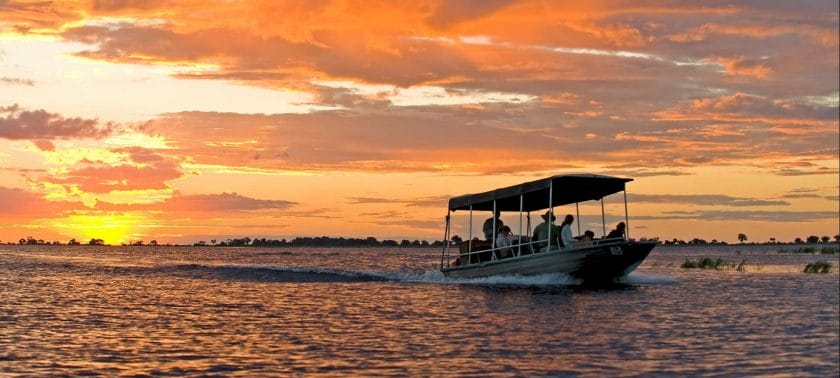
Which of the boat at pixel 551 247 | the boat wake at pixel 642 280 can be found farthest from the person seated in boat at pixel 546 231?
the boat wake at pixel 642 280

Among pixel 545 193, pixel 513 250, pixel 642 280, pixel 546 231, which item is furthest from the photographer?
pixel 642 280

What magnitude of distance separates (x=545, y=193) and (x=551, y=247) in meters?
2.89

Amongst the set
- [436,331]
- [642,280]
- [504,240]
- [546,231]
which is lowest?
[436,331]

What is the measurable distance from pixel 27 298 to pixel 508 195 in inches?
821

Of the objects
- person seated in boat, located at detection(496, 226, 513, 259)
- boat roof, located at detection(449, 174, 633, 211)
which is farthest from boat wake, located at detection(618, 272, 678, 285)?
person seated in boat, located at detection(496, 226, 513, 259)

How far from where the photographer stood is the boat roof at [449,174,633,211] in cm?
3897

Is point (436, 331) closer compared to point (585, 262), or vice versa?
Result: point (436, 331)

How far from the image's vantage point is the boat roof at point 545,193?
38969mm

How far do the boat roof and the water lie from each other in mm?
3848

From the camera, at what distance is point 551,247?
4072 cm

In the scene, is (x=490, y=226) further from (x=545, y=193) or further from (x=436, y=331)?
(x=436, y=331)

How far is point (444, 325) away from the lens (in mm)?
26875

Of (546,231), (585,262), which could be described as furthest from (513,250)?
(585,262)

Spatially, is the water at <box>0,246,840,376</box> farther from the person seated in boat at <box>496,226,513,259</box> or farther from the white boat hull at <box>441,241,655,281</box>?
the person seated in boat at <box>496,226,513,259</box>
